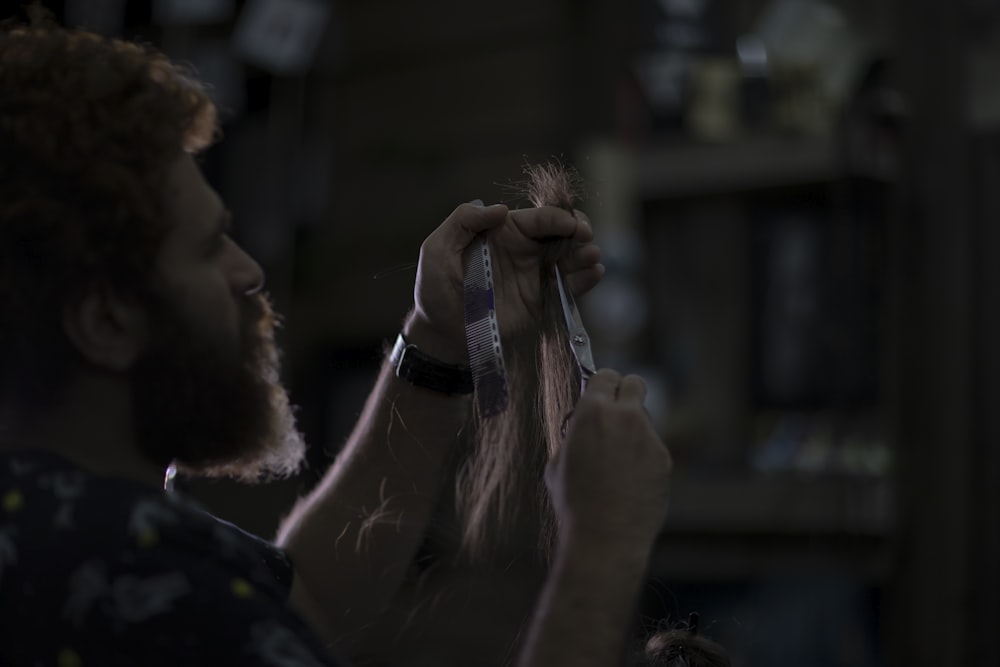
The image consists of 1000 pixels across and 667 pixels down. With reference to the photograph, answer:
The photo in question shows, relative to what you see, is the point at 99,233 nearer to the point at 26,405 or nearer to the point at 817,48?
the point at 26,405

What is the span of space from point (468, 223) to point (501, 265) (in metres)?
0.07

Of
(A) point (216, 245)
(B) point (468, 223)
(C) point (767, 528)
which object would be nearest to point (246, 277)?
(A) point (216, 245)

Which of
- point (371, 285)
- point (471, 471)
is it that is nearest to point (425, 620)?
point (471, 471)

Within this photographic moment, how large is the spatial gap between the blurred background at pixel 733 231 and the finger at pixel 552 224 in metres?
2.19

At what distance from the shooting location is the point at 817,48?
4.80m

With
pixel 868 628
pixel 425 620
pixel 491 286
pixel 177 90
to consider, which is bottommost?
pixel 868 628

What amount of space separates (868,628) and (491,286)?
3798 mm

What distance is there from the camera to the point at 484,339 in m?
1.29

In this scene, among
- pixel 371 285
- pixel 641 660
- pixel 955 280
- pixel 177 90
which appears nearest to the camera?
pixel 177 90

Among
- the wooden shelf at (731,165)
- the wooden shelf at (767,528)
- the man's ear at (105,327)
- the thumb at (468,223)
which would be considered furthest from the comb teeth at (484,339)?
the wooden shelf at (731,165)

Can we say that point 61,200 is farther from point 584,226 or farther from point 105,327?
point 584,226

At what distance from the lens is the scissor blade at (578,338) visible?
1.23 meters

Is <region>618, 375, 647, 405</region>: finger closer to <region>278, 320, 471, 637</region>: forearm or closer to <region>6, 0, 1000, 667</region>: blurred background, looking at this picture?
<region>278, 320, 471, 637</region>: forearm

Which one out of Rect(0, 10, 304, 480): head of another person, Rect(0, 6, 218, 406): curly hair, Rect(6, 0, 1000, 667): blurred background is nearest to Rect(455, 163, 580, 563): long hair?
Rect(0, 10, 304, 480): head of another person
